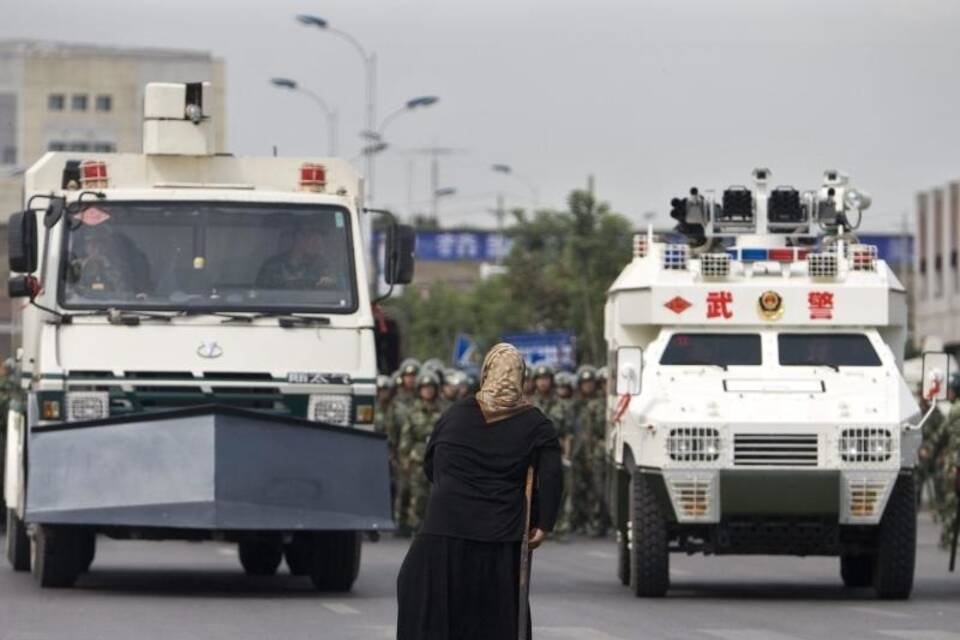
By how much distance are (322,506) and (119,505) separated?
1412mm

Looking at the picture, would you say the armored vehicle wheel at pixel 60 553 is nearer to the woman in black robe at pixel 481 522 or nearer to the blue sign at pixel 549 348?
the woman in black robe at pixel 481 522

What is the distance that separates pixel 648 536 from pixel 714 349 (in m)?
1.74

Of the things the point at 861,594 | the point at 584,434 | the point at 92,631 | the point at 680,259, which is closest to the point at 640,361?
the point at 680,259

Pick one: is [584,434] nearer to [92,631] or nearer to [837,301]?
[837,301]

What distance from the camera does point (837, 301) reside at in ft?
67.7

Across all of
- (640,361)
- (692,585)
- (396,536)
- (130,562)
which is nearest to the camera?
(640,361)

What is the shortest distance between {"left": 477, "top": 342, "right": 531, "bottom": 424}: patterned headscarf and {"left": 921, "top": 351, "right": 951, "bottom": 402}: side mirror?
9.25m

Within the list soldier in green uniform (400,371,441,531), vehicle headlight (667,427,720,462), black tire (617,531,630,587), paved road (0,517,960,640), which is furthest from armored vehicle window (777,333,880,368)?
soldier in green uniform (400,371,441,531)

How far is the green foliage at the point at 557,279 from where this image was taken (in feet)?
198

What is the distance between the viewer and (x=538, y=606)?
18828 mm

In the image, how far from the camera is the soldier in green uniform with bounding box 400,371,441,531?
99.6 feet

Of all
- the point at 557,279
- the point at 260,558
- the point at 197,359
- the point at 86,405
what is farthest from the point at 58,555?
the point at 557,279

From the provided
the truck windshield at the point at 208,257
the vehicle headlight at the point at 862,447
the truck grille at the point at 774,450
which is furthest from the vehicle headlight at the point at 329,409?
the vehicle headlight at the point at 862,447

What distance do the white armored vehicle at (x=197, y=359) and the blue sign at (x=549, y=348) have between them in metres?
30.1
